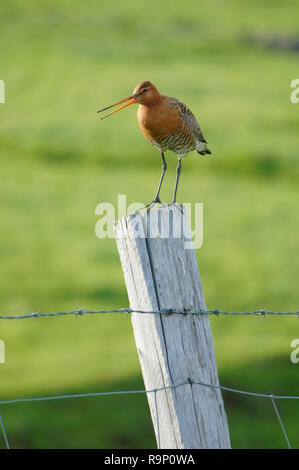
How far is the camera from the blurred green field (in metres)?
18.0

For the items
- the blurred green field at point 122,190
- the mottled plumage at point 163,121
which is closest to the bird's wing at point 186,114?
the mottled plumage at point 163,121

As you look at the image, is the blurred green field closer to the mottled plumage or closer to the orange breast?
the mottled plumage

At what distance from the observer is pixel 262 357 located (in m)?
19.4

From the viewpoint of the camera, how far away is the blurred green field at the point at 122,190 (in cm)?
1797

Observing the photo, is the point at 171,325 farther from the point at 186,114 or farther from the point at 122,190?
the point at 122,190

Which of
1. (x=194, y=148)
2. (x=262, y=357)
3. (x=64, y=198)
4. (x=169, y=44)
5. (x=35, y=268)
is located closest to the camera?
(x=194, y=148)

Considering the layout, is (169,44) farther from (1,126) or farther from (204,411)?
(204,411)

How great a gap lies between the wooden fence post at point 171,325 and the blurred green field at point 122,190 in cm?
1059

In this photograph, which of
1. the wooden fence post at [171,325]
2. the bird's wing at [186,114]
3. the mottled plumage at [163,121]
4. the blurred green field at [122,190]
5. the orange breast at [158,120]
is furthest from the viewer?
the blurred green field at [122,190]

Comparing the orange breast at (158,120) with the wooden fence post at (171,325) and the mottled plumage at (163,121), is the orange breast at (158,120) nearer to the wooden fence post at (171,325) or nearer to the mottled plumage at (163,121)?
the mottled plumage at (163,121)

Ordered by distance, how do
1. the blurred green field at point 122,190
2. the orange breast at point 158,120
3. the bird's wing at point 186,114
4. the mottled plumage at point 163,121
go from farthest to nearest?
the blurred green field at point 122,190
the bird's wing at point 186,114
the orange breast at point 158,120
the mottled plumage at point 163,121

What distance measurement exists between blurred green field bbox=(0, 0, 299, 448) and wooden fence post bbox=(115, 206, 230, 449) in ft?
34.7
